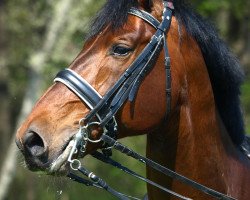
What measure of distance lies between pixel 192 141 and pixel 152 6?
857 millimetres

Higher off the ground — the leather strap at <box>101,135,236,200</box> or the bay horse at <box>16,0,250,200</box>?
the bay horse at <box>16,0,250,200</box>

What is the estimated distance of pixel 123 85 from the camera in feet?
14.1

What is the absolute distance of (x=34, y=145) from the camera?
4133 millimetres

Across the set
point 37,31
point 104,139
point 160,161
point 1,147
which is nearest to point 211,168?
point 160,161

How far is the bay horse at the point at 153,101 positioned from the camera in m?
4.18

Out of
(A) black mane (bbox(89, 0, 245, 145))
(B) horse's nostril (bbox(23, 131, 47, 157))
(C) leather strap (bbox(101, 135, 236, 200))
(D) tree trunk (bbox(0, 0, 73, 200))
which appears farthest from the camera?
(D) tree trunk (bbox(0, 0, 73, 200))

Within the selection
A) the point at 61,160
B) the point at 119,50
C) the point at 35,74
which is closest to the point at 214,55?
the point at 119,50

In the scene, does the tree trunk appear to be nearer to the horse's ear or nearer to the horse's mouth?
the horse's ear

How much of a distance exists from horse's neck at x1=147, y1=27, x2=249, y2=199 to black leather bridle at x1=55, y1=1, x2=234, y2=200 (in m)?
0.12

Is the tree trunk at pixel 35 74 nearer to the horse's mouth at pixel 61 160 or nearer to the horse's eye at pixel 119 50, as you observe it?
the horse's eye at pixel 119 50

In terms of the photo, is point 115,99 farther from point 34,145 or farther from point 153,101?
point 34,145

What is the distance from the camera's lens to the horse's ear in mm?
4523

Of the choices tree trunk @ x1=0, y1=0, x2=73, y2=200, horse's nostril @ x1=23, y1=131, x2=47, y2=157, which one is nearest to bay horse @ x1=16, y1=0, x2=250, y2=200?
horse's nostril @ x1=23, y1=131, x2=47, y2=157

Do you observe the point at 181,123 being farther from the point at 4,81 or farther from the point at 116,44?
the point at 4,81
